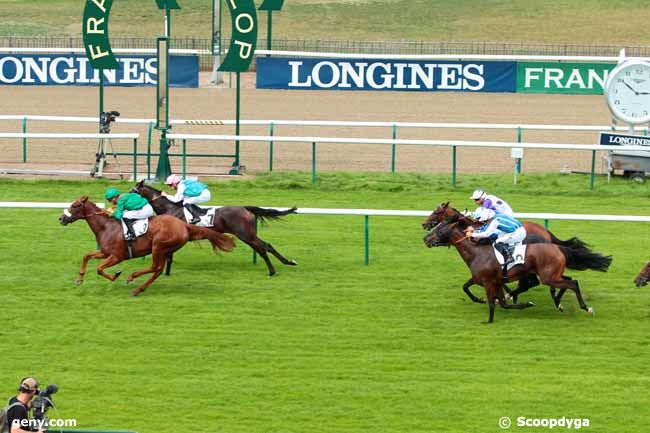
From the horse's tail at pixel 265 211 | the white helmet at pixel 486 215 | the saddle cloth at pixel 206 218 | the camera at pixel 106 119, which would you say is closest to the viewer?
the white helmet at pixel 486 215

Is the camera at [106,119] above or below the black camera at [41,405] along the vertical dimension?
above

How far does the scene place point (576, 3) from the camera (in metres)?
56.2

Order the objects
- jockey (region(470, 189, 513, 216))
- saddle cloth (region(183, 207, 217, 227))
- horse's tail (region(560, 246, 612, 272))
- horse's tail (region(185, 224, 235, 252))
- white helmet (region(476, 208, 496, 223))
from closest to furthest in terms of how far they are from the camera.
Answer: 1. horse's tail (region(560, 246, 612, 272))
2. white helmet (region(476, 208, 496, 223))
3. jockey (region(470, 189, 513, 216))
4. horse's tail (region(185, 224, 235, 252))
5. saddle cloth (region(183, 207, 217, 227))

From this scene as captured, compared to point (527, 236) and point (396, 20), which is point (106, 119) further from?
point (396, 20)

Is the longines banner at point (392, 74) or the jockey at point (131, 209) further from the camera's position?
the longines banner at point (392, 74)

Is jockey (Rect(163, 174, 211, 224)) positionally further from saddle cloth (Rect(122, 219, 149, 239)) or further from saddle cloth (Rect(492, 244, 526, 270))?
saddle cloth (Rect(492, 244, 526, 270))

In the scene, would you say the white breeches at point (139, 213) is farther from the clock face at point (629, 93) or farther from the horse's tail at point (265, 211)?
the clock face at point (629, 93)

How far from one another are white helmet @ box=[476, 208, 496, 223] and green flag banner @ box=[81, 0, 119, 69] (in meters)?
9.12

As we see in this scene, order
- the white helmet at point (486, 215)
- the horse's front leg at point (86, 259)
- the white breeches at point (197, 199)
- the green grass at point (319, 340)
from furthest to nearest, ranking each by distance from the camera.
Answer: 1. the white breeches at point (197, 199)
2. the horse's front leg at point (86, 259)
3. the white helmet at point (486, 215)
4. the green grass at point (319, 340)

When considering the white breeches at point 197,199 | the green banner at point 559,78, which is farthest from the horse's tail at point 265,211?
the green banner at point 559,78

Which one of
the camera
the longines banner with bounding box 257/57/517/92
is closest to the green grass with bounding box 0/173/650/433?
the camera

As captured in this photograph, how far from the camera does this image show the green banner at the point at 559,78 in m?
28.0

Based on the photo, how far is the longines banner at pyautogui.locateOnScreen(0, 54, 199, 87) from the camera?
2677cm

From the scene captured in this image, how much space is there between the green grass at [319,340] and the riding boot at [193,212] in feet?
1.96
